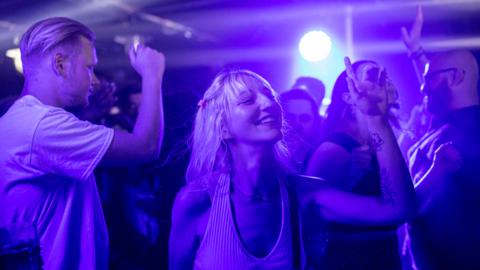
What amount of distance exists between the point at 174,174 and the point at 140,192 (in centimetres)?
45

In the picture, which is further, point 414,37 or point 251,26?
point 251,26

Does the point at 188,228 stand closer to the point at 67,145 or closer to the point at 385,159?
the point at 67,145

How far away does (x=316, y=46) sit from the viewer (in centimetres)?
802

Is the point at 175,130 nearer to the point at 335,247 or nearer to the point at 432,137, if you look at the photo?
the point at 335,247

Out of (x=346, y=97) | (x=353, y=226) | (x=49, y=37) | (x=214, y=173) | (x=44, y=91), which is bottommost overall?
(x=353, y=226)

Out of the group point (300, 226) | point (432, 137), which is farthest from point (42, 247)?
point (432, 137)

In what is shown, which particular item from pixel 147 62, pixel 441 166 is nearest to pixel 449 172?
pixel 441 166

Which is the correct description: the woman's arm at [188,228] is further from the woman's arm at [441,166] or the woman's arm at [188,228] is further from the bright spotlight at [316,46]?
the bright spotlight at [316,46]

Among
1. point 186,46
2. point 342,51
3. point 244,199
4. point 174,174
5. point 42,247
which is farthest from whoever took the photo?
point 186,46

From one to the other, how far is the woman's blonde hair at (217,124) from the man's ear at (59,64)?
0.57 meters

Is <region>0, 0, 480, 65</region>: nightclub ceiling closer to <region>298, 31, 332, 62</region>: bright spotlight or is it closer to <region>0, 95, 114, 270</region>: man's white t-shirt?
<region>298, 31, 332, 62</region>: bright spotlight

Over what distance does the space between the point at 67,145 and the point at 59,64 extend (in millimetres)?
350

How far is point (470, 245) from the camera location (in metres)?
2.78

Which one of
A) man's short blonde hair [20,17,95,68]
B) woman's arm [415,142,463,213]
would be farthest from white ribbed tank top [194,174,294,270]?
woman's arm [415,142,463,213]
